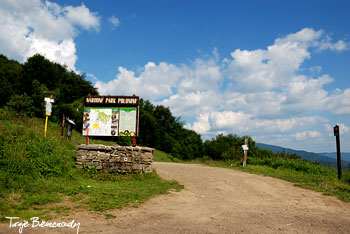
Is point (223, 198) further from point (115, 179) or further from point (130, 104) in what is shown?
point (130, 104)

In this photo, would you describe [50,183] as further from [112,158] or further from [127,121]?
[127,121]

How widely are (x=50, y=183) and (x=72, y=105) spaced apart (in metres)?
28.7

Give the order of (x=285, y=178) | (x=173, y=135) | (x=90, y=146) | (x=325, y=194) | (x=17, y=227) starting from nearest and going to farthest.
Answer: (x=17, y=227) < (x=325, y=194) < (x=90, y=146) < (x=285, y=178) < (x=173, y=135)

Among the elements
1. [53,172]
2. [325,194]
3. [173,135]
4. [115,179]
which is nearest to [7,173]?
[53,172]

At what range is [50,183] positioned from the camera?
8297mm

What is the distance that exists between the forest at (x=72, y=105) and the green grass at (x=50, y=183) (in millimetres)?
18294

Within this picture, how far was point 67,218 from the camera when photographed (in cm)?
589

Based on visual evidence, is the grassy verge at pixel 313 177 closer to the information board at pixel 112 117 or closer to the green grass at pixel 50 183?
the green grass at pixel 50 183

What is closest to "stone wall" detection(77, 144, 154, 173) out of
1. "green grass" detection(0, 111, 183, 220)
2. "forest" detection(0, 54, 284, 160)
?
"green grass" detection(0, 111, 183, 220)

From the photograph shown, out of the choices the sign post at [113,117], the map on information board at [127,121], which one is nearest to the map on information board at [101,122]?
the sign post at [113,117]

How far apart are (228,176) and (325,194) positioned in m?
4.88

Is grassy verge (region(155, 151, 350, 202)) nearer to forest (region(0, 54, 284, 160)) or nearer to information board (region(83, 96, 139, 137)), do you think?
information board (region(83, 96, 139, 137))

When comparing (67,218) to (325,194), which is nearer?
(67,218)

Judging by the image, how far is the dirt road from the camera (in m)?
5.41
